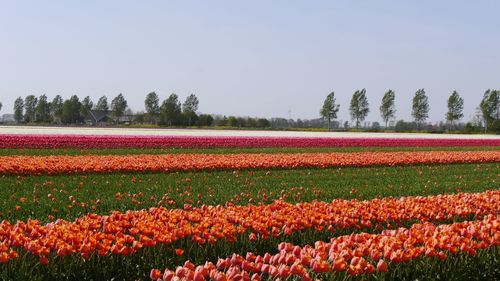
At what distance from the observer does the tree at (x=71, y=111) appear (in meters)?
113

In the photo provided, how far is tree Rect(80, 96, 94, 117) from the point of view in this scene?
4540 inches

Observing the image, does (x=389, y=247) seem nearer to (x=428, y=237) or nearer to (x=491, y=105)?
(x=428, y=237)

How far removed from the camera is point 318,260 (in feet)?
15.5

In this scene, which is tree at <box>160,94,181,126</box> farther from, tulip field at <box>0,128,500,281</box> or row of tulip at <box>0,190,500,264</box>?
row of tulip at <box>0,190,500,264</box>

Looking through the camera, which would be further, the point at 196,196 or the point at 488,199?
the point at 196,196

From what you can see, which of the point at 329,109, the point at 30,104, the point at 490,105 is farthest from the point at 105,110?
the point at 490,105

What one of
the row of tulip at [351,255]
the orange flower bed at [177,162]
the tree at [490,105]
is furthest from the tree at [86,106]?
the row of tulip at [351,255]

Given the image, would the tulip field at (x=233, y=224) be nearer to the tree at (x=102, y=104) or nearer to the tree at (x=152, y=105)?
the tree at (x=152, y=105)

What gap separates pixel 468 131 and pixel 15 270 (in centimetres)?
9000

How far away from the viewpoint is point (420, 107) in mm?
101750

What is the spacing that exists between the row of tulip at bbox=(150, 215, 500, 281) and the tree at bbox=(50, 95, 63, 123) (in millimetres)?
118360

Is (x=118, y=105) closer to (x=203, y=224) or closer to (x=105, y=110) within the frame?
(x=105, y=110)

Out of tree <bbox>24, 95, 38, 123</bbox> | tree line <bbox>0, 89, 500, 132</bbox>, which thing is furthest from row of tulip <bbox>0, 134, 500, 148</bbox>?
tree <bbox>24, 95, 38, 123</bbox>

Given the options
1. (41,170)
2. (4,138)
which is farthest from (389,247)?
(4,138)
